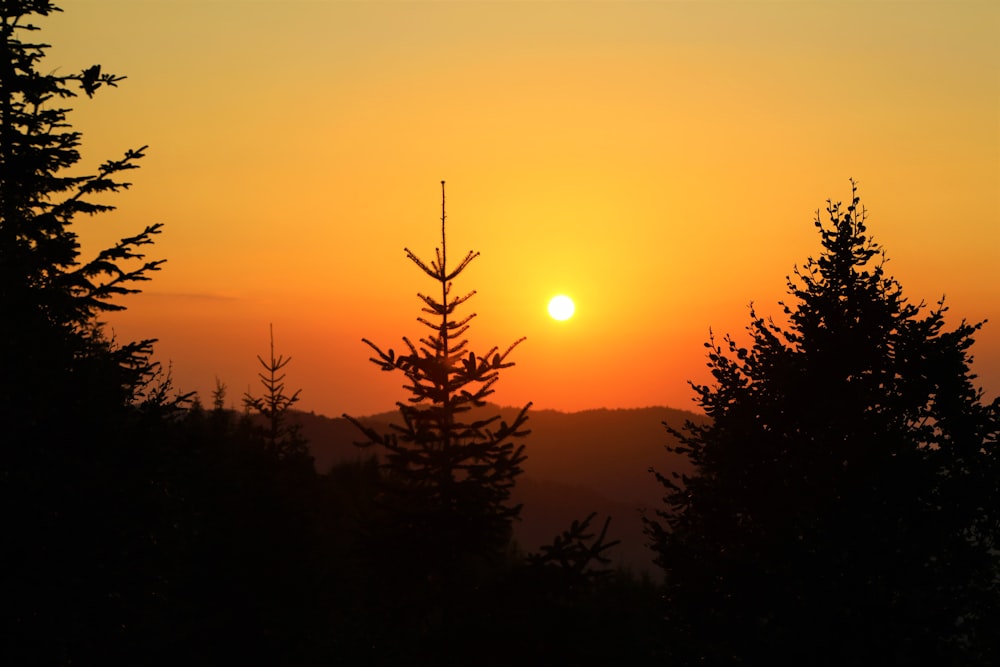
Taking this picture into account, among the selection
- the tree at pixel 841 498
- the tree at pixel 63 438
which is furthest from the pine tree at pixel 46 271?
the tree at pixel 841 498

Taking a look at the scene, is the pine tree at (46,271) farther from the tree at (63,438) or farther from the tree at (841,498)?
the tree at (841,498)

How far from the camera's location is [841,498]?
664 inches

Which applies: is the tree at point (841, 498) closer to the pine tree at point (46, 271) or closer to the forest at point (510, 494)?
the forest at point (510, 494)

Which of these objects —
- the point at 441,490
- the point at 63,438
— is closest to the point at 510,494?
the point at 441,490

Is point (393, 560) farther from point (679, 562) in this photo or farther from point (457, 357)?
point (679, 562)

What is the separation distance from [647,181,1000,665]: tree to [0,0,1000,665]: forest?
0.04m

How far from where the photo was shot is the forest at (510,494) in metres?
15.2

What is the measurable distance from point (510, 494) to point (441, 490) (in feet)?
4.03

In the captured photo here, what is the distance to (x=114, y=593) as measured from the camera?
1570 cm

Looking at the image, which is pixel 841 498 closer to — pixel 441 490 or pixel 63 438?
pixel 441 490

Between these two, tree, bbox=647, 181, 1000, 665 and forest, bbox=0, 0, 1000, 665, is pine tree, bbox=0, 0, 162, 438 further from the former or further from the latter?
tree, bbox=647, 181, 1000, 665

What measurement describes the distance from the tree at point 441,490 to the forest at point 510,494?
0.12 feet

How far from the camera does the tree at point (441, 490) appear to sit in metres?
17.4

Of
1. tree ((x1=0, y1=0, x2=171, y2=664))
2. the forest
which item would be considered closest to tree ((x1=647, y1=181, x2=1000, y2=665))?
the forest
